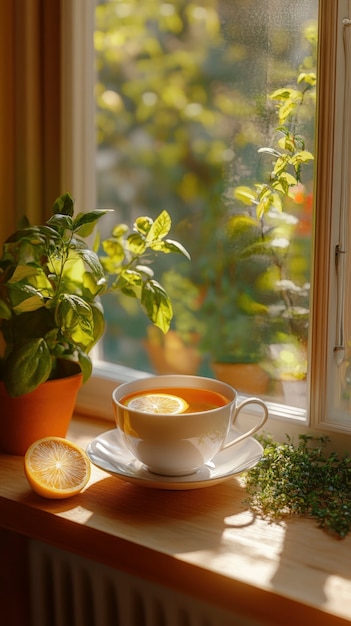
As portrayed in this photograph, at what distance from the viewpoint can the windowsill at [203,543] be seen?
100 cm

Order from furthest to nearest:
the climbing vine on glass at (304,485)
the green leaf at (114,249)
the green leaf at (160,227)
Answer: the green leaf at (114,249), the green leaf at (160,227), the climbing vine on glass at (304,485)

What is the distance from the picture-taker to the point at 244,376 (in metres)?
1.50

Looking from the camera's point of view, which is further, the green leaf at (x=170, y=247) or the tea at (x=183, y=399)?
the green leaf at (x=170, y=247)

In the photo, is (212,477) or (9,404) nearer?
(212,477)

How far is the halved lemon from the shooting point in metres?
1.25

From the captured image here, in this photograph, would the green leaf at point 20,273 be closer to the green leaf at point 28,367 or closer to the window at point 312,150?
the green leaf at point 28,367

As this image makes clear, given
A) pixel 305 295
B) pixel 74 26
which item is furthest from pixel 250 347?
pixel 74 26

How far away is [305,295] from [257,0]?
1.65ft

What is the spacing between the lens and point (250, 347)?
1486mm

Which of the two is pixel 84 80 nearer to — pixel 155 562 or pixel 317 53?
pixel 317 53

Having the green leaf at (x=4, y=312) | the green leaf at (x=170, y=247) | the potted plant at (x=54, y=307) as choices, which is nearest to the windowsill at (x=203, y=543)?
the potted plant at (x=54, y=307)

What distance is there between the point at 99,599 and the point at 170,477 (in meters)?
0.26

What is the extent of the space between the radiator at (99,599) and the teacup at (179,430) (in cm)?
20

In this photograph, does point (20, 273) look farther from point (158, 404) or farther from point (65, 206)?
point (158, 404)
